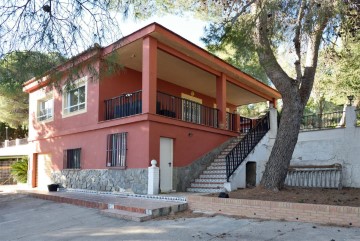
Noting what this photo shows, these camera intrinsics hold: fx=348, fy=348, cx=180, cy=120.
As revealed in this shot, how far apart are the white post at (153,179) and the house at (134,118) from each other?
26cm

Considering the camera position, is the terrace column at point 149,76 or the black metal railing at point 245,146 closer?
the terrace column at point 149,76

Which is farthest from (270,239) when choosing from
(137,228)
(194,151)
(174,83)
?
(174,83)

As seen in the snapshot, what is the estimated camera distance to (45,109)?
1753cm

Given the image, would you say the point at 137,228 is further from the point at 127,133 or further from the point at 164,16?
the point at 164,16

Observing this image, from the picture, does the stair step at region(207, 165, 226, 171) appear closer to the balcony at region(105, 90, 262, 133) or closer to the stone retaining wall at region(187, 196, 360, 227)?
the balcony at region(105, 90, 262, 133)

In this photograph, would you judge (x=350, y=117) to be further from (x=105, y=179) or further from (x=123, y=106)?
(x=105, y=179)

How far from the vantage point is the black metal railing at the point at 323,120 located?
51.3 feet

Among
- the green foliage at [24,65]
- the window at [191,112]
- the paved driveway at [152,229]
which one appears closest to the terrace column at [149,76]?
the paved driveway at [152,229]

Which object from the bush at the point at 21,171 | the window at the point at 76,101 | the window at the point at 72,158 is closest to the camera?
the window at the point at 76,101

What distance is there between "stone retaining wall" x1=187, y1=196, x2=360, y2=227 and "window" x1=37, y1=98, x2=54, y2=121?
34.2ft

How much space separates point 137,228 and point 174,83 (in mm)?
10703

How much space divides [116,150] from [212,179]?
11.7 ft

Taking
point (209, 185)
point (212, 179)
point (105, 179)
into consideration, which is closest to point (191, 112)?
point (212, 179)

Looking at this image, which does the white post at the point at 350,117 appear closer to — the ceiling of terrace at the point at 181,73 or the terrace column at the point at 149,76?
the ceiling of terrace at the point at 181,73
